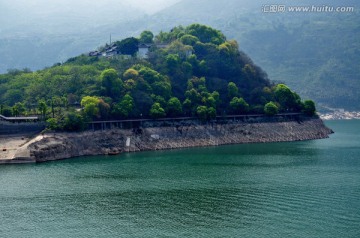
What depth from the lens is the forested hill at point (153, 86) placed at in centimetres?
10294

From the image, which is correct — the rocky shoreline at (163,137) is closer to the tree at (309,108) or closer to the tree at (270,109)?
the tree at (309,108)

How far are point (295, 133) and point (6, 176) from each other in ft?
222

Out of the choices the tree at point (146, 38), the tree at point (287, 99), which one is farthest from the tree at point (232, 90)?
the tree at point (146, 38)

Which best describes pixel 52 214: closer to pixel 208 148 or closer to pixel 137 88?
pixel 208 148

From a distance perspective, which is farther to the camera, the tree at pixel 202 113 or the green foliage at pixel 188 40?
the green foliage at pixel 188 40

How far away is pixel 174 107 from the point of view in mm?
107062

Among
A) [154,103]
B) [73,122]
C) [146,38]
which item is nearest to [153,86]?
[154,103]

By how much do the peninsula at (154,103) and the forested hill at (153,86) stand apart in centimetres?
23

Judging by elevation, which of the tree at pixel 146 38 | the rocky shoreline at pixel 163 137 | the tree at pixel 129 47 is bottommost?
the rocky shoreline at pixel 163 137

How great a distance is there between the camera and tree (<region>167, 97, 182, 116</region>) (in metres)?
107

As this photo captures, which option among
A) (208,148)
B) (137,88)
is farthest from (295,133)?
(137,88)

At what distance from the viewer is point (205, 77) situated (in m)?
127

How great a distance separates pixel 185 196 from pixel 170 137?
1826 inches

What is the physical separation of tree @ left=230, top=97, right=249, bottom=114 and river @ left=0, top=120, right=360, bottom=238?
97.3ft
